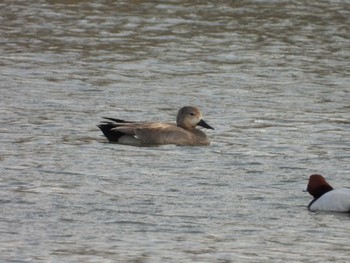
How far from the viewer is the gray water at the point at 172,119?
11.0 m

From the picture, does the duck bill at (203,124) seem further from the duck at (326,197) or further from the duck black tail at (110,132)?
the duck at (326,197)

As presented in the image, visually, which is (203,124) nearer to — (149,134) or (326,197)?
(149,134)

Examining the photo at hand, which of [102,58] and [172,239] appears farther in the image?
[102,58]

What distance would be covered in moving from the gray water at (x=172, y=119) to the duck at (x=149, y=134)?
5.9 inches

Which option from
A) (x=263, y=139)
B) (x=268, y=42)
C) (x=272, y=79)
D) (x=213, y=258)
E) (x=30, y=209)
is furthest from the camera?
(x=268, y=42)

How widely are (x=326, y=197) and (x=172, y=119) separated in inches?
220

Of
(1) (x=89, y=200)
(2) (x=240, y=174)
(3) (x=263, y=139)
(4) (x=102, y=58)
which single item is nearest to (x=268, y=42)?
(4) (x=102, y=58)

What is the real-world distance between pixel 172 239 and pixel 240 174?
3.09 m

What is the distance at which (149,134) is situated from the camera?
15.9 meters

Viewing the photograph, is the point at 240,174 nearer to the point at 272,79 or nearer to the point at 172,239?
the point at 172,239

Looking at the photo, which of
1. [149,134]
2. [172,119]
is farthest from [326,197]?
[172,119]

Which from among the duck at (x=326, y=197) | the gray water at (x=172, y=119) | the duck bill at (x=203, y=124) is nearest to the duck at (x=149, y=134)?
the duck bill at (x=203, y=124)

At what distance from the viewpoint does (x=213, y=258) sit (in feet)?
33.9

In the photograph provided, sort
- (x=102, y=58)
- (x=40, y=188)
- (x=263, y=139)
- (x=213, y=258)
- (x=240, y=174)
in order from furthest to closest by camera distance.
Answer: (x=102, y=58) → (x=263, y=139) → (x=240, y=174) → (x=40, y=188) → (x=213, y=258)
